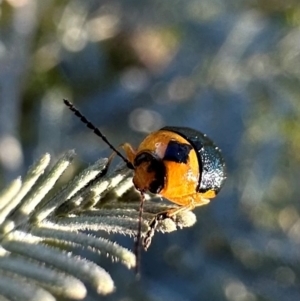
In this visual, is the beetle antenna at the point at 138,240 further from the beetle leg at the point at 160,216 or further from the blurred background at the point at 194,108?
the blurred background at the point at 194,108

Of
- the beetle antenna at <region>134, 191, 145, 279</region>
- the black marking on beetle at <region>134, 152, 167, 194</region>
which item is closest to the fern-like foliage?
the beetle antenna at <region>134, 191, 145, 279</region>

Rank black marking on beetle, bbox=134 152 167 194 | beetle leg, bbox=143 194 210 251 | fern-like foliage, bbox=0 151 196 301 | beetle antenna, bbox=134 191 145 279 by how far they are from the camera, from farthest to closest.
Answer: black marking on beetle, bbox=134 152 167 194 → beetle leg, bbox=143 194 210 251 → beetle antenna, bbox=134 191 145 279 → fern-like foliage, bbox=0 151 196 301

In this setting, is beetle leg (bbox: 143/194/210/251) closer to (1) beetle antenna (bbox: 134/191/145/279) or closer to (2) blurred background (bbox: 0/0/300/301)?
(1) beetle antenna (bbox: 134/191/145/279)

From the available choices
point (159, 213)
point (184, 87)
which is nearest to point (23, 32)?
point (184, 87)

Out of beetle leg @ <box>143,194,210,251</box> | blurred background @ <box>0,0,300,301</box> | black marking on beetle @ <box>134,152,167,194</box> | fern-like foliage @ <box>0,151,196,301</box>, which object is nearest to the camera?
fern-like foliage @ <box>0,151,196,301</box>

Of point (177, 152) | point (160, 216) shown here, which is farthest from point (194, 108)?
point (160, 216)

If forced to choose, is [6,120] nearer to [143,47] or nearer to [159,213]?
[143,47]

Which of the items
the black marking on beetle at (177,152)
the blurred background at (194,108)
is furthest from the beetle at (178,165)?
the blurred background at (194,108)

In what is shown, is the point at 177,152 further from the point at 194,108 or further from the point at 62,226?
the point at 194,108
